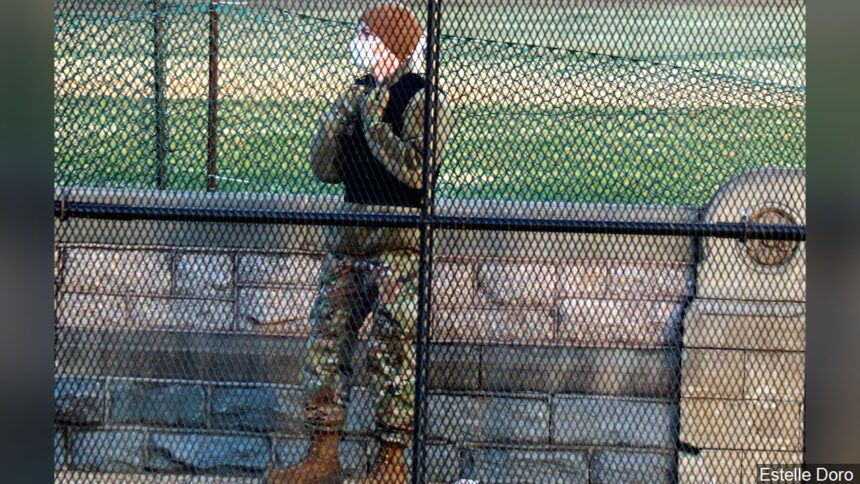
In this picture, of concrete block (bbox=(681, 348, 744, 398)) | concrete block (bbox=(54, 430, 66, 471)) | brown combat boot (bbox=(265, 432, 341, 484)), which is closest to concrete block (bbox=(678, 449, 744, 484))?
concrete block (bbox=(681, 348, 744, 398))

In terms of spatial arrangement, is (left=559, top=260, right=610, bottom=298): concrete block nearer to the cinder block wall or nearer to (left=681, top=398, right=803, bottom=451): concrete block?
the cinder block wall

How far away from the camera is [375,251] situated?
136 inches

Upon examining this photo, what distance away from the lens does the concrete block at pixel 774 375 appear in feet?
12.0

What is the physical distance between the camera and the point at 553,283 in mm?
3602

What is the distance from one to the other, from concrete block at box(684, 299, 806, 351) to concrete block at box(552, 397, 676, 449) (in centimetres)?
27

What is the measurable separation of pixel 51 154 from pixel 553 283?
9.53 feet

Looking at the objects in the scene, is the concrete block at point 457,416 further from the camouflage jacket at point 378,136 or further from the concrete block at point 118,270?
the concrete block at point 118,270

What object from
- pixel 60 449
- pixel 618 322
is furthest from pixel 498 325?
pixel 60 449

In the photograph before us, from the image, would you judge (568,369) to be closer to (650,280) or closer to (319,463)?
(650,280)

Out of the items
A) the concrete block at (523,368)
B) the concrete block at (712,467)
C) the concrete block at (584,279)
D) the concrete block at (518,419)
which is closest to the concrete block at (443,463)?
the concrete block at (518,419)

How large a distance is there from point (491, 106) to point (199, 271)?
3.46ft

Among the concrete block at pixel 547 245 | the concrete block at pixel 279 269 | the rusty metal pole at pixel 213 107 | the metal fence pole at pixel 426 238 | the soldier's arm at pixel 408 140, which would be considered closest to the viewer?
the metal fence pole at pixel 426 238

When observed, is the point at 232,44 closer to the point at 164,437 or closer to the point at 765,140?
the point at 164,437

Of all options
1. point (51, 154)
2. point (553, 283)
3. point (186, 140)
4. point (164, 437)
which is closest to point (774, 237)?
point (553, 283)
